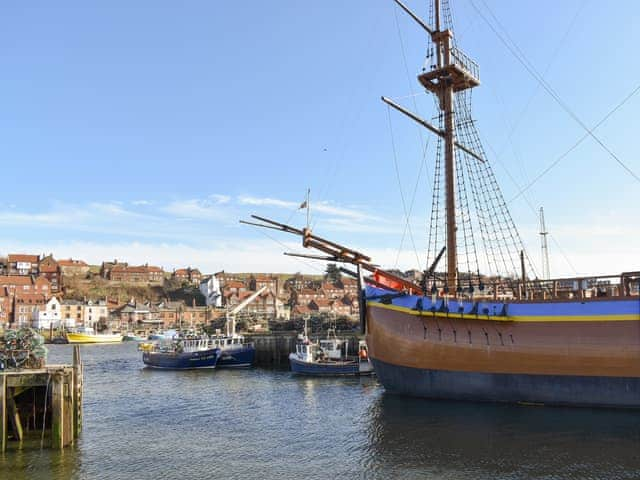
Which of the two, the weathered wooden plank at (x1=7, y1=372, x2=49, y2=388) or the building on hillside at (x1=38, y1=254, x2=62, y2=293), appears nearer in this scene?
the weathered wooden plank at (x1=7, y1=372, x2=49, y2=388)

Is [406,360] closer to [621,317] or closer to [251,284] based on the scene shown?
[621,317]

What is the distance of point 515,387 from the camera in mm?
24891

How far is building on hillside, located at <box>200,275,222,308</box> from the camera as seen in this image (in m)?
147

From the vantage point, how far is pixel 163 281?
162 meters

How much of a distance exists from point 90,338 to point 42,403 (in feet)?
290

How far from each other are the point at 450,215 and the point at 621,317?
37.1 feet

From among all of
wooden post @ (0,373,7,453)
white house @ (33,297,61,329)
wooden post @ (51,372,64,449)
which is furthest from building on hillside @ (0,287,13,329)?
wooden post @ (51,372,64,449)

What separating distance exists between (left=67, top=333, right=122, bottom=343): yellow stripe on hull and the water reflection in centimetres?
9102

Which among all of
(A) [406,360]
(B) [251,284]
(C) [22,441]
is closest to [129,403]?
(C) [22,441]

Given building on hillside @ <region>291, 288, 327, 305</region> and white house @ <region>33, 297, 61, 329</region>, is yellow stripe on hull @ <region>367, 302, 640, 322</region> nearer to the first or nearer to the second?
white house @ <region>33, 297, 61, 329</region>

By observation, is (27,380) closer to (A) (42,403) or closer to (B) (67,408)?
(B) (67,408)

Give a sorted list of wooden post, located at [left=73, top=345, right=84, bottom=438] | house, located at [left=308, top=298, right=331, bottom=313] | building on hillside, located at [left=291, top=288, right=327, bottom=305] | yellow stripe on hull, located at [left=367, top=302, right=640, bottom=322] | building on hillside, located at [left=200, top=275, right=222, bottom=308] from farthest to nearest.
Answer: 1. building on hillside, located at [left=200, top=275, right=222, bottom=308]
2. building on hillside, located at [left=291, top=288, right=327, bottom=305]
3. house, located at [left=308, top=298, right=331, bottom=313]
4. yellow stripe on hull, located at [left=367, top=302, right=640, bottom=322]
5. wooden post, located at [left=73, top=345, right=84, bottom=438]

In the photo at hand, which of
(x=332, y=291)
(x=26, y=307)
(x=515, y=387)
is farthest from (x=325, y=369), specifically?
(x=332, y=291)

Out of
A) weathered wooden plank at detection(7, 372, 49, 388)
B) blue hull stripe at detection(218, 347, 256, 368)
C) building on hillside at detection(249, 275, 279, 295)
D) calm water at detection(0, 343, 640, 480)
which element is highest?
building on hillside at detection(249, 275, 279, 295)
